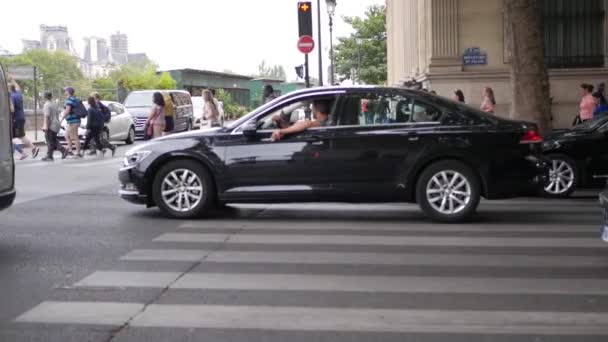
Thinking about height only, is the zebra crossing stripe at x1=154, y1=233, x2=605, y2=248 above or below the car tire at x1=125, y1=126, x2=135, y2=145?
below

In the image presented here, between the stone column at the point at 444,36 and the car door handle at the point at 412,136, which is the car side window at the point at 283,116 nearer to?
the car door handle at the point at 412,136

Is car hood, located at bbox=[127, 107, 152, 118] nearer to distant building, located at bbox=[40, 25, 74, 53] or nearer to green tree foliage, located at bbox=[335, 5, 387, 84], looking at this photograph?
green tree foliage, located at bbox=[335, 5, 387, 84]

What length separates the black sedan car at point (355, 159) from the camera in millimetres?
10211

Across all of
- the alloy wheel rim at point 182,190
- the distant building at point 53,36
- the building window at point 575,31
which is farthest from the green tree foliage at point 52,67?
the distant building at point 53,36

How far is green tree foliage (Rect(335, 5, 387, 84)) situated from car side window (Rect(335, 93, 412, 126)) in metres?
49.3

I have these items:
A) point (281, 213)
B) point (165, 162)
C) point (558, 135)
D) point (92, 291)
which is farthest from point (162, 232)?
point (558, 135)

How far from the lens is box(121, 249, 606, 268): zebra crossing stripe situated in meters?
7.83

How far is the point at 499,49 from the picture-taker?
21.8m

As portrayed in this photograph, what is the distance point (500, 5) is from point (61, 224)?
14.6m

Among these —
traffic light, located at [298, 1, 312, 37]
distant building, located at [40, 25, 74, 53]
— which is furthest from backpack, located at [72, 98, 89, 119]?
distant building, located at [40, 25, 74, 53]

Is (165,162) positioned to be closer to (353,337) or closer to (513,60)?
(353,337)

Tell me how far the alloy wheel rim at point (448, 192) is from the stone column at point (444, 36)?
11848mm

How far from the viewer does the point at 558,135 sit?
13.0 meters

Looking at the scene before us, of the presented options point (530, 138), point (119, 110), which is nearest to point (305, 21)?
point (119, 110)
